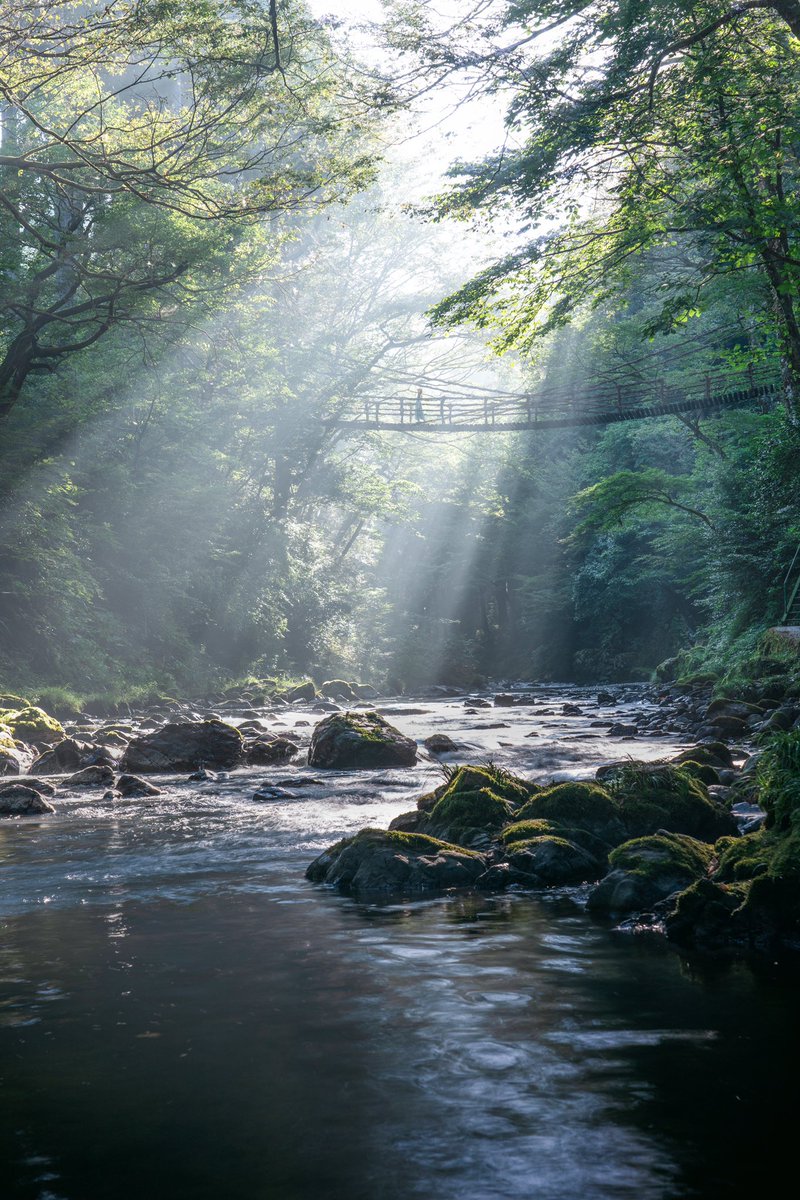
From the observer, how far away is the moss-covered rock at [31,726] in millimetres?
11195

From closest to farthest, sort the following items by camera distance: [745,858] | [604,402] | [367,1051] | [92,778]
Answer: [367,1051] < [745,858] < [92,778] < [604,402]

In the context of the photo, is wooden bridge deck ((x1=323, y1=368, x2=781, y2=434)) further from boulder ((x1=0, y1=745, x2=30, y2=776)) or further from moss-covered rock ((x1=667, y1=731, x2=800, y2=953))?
moss-covered rock ((x1=667, y1=731, x2=800, y2=953))

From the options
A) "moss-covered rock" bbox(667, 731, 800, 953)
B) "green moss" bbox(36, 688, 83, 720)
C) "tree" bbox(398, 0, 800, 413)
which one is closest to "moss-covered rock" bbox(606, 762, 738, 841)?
"moss-covered rock" bbox(667, 731, 800, 953)

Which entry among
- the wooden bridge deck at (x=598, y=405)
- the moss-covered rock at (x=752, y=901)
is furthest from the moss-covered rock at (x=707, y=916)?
the wooden bridge deck at (x=598, y=405)

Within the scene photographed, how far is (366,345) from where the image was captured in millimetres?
26359

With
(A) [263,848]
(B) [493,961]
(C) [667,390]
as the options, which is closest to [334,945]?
(B) [493,961]

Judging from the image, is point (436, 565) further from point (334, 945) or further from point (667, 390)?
point (334, 945)

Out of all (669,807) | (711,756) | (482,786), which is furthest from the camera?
(711,756)

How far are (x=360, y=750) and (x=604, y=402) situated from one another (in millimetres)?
17764

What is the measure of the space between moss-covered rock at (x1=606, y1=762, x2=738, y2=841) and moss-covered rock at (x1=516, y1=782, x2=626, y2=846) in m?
0.07

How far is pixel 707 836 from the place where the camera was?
4855 millimetres

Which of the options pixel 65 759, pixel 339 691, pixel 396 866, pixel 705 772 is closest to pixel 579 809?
pixel 396 866

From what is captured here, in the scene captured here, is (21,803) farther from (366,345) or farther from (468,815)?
(366,345)

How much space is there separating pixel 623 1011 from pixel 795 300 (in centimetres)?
913
